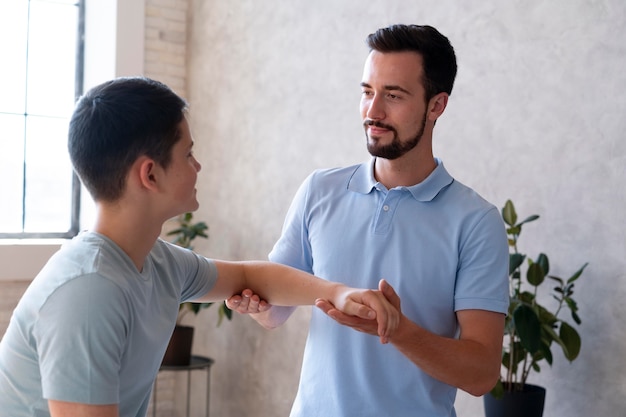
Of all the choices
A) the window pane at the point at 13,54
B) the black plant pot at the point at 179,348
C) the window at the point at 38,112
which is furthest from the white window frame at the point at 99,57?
the black plant pot at the point at 179,348

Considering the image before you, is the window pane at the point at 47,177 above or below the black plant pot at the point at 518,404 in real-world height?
above

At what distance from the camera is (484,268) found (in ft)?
6.57

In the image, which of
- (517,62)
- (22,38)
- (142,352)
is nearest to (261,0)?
(22,38)

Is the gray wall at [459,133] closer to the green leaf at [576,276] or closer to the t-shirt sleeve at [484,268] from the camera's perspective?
the green leaf at [576,276]

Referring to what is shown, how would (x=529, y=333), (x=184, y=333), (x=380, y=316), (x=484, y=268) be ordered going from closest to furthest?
(x=380, y=316) < (x=484, y=268) < (x=529, y=333) < (x=184, y=333)

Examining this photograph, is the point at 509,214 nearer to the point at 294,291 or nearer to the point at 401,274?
the point at 401,274

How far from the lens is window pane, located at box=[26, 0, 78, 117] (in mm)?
5477

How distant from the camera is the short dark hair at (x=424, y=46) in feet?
7.32

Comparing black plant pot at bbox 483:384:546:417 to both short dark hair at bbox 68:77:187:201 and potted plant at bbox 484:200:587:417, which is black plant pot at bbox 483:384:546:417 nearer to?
potted plant at bbox 484:200:587:417

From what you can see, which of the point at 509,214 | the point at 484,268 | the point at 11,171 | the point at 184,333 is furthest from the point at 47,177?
the point at 484,268

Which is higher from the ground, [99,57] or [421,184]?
[99,57]

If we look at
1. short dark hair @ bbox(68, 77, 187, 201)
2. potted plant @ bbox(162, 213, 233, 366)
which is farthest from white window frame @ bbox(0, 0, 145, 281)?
short dark hair @ bbox(68, 77, 187, 201)

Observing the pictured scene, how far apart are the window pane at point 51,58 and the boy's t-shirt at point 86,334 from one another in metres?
4.18

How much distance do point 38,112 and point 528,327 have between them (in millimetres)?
3700
